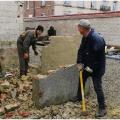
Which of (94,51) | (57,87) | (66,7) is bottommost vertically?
(57,87)

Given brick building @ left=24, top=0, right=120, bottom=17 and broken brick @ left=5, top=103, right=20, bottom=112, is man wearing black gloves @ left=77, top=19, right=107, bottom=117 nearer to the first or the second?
broken brick @ left=5, top=103, right=20, bottom=112

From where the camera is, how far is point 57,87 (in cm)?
759

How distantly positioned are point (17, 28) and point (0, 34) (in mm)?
680

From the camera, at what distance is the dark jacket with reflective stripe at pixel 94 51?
680 centimetres

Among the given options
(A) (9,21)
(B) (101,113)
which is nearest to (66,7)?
(A) (9,21)

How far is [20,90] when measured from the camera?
848 centimetres

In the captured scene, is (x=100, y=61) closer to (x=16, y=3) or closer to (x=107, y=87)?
(x=107, y=87)

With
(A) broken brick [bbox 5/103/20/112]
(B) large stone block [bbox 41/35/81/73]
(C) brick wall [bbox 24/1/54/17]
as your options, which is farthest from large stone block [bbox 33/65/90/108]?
(C) brick wall [bbox 24/1/54/17]

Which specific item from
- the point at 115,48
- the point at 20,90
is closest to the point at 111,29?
the point at 115,48

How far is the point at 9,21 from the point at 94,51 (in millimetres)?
5893

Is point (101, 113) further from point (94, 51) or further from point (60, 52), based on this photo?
point (60, 52)

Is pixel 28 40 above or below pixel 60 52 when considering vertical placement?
above

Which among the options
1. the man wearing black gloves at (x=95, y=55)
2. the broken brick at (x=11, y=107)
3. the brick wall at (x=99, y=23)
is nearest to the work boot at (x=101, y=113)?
the man wearing black gloves at (x=95, y=55)

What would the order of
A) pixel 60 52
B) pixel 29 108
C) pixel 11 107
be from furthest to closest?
pixel 60 52
pixel 29 108
pixel 11 107
